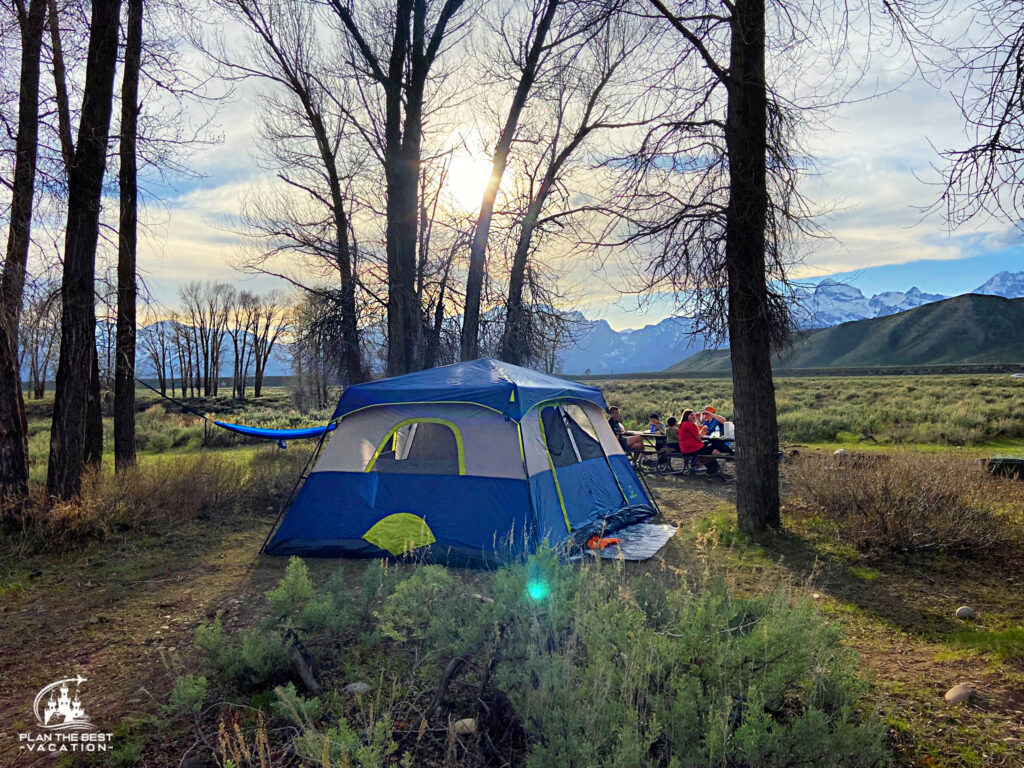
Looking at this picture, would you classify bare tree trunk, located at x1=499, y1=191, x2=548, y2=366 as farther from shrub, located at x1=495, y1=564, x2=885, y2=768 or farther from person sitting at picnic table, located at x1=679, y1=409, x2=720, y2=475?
shrub, located at x1=495, y1=564, x2=885, y2=768

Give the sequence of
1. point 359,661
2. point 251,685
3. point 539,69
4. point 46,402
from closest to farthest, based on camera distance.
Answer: point 251,685 → point 359,661 → point 539,69 → point 46,402

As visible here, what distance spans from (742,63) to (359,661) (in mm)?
6853

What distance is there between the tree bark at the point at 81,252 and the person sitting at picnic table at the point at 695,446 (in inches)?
363

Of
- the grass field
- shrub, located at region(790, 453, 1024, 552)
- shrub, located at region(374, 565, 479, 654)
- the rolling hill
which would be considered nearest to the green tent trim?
the grass field

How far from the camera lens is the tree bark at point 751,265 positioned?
6648 mm

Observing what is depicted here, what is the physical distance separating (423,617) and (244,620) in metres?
1.80

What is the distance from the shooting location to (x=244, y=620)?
4.77 m

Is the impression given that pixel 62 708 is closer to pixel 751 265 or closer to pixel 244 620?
pixel 244 620

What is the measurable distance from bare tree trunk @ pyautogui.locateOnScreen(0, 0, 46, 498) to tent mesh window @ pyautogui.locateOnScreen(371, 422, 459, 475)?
150 inches

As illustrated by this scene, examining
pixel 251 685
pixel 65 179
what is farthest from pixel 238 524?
pixel 251 685

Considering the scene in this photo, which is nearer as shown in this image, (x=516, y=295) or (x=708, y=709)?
(x=708, y=709)

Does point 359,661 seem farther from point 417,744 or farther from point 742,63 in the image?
point 742,63

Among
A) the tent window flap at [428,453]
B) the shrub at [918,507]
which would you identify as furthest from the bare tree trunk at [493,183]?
the shrub at [918,507]

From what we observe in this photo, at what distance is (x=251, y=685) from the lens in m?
3.48
